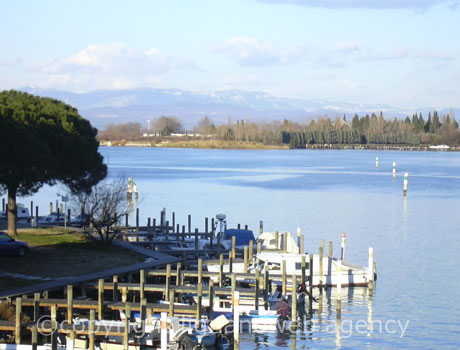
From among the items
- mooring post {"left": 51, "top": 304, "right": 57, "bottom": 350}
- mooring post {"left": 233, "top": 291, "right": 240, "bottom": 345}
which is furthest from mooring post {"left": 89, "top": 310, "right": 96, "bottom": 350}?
mooring post {"left": 233, "top": 291, "right": 240, "bottom": 345}

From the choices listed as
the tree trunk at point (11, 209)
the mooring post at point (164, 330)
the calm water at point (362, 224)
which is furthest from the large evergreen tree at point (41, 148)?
the mooring post at point (164, 330)

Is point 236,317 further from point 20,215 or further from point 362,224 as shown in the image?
point 362,224

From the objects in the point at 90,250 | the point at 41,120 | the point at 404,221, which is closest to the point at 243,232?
the point at 90,250

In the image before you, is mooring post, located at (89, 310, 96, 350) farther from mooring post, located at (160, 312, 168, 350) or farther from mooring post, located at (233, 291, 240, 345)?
mooring post, located at (233, 291, 240, 345)

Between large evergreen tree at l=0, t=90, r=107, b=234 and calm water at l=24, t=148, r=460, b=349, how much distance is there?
17.0 metres

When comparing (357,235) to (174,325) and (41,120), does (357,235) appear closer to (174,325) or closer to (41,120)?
(41,120)

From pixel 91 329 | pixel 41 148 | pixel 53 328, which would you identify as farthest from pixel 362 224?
pixel 91 329

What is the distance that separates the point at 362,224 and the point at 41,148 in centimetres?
3286

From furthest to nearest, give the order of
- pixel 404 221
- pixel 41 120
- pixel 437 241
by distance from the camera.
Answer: pixel 404 221 < pixel 437 241 < pixel 41 120

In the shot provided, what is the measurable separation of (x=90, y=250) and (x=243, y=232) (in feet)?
34.8

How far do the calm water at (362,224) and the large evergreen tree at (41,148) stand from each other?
1698 cm

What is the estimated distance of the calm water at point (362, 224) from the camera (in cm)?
3247

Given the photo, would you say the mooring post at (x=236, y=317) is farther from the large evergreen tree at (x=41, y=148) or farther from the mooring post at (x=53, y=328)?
the large evergreen tree at (x=41, y=148)

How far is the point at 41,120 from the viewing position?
4581 centimetres
